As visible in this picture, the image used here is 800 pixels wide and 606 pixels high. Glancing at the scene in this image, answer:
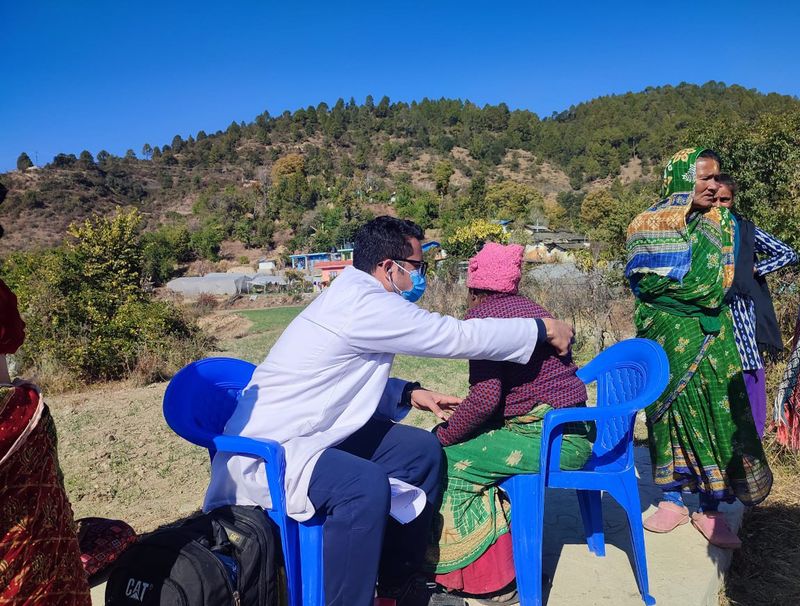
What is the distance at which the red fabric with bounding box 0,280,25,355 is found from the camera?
1.39 meters

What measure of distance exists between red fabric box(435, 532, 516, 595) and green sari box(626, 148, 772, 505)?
961 millimetres

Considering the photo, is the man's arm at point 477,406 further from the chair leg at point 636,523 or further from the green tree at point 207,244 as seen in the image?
the green tree at point 207,244

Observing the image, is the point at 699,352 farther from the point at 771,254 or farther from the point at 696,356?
the point at 771,254

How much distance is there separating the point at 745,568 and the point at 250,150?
8436cm

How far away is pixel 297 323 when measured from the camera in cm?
218

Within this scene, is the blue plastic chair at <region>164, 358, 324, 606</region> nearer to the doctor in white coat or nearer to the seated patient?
the doctor in white coat

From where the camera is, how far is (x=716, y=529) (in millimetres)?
2738

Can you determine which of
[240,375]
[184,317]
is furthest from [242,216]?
[240,375]

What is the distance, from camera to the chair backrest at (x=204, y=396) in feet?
6.98

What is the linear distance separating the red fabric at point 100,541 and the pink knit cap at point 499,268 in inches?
75.6

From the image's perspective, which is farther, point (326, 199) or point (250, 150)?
point (250, 150)

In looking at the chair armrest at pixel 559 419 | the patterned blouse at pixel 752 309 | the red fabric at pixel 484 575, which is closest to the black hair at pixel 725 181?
the patterned blouse at pixel 752 309

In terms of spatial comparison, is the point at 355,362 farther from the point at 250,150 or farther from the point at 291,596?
the point at 250,150

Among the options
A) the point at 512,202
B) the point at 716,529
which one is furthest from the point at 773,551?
the point at 512,202
